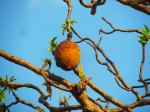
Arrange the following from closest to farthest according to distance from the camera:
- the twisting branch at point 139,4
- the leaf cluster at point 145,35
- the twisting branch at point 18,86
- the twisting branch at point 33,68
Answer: the twisting branch at point 33,68
the twisting branch at point 139,4
the twisting branch at point 18,86
the leaf cluster at point 145,35

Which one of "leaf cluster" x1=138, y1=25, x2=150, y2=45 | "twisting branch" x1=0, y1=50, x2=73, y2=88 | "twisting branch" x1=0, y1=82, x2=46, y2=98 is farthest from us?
"leaf cluster" x1=138, y1=25, x2=150, y2=45

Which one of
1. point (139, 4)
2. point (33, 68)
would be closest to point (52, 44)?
point (33, 68)

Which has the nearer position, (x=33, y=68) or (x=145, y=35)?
(x=33, y=68)

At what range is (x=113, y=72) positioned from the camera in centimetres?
522

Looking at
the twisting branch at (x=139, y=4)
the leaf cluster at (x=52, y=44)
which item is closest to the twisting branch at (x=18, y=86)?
the leaf cluster at (x=52, y=44)

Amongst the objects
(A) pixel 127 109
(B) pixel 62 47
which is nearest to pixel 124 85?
(A) pixel 127 109

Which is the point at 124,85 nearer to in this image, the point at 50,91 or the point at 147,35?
the point at 147,35

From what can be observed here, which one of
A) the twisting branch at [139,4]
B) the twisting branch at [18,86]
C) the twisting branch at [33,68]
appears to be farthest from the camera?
the twisting branch at [18,86]

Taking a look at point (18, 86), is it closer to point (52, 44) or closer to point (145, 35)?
point (52, 44)

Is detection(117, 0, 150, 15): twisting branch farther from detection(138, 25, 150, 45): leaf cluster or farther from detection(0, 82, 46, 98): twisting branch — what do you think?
detection(0, 82, 46, 98): twisting branch

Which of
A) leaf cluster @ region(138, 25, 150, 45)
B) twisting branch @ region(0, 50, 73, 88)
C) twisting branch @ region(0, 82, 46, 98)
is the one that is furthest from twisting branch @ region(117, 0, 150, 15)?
twisting branch @ region(0, 82, 46, 98)

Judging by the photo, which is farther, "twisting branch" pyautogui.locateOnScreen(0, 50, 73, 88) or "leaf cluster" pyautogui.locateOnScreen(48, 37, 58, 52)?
"leaf cluster" pyautogui.locateOnScreen(48, 37, 58, 52)

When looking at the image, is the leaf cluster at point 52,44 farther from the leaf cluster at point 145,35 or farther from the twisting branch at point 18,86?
the leaf cluster at point 145,35

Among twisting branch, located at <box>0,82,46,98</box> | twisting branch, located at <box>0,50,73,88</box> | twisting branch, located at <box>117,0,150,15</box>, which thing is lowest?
twisting branch, located at <box>0,82,46,98</box>
